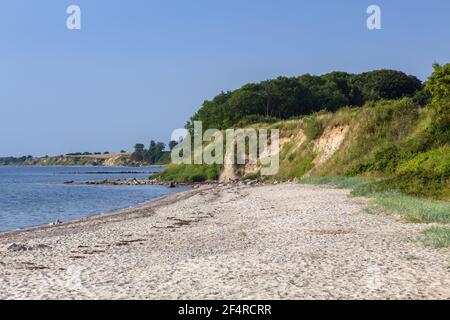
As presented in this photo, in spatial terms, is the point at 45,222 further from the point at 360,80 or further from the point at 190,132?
the point at 360,80

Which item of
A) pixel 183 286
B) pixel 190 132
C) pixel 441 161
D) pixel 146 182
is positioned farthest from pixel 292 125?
pixel 183 286

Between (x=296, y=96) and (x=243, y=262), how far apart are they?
290ft

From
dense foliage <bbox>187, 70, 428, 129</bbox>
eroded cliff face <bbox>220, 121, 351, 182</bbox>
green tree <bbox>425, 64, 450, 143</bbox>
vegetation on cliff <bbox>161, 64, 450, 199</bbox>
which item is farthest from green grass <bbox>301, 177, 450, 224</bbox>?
dense foliage <bbox>187, 70, 428, 129</bbox>

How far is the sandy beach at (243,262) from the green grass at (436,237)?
307mm

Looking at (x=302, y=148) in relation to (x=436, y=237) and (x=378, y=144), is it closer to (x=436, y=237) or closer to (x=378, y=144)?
(x=378, y=144)

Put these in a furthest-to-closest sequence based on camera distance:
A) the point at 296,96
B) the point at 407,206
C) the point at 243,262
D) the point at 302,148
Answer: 1. the point at 296,96
2. the point at 302,148
3. the point at 407,206
4. the point at 243,262

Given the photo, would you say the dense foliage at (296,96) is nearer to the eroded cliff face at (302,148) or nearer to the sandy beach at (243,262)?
the eroded cliff face at (302,148)

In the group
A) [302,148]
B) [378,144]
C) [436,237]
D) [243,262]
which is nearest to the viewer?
[243,262]

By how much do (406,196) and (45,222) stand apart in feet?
61.5

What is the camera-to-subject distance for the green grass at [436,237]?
44.9 feet

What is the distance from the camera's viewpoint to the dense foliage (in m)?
93.1

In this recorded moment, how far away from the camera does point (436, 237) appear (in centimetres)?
1430

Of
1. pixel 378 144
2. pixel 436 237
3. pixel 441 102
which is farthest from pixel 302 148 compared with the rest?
pixel 436 237
